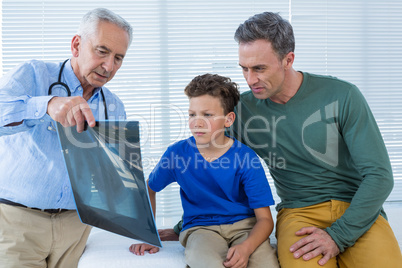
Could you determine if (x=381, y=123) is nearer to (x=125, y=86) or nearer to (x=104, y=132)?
(x=125, y=86)

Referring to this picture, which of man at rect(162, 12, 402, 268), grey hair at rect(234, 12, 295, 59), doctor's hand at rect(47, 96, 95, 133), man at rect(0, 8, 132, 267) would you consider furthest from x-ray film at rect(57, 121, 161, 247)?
grey hair at rect(234, 12, 295, 59)

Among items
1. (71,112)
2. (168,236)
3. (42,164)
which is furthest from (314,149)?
(42,164)

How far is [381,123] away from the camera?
3205mm

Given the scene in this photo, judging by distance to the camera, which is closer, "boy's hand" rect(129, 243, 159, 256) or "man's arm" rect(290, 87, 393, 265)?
"man's arm" rect(290, 87, 393, 265)

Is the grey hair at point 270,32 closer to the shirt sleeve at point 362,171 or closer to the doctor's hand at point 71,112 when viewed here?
the shirt sleeve at point 362,171

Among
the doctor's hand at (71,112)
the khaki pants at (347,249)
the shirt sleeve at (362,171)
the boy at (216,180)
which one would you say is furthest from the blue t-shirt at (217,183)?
the doctor's hand at (71,112)

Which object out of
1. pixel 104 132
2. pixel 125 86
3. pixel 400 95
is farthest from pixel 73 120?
pixel 400 95

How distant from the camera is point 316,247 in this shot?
4.88ft

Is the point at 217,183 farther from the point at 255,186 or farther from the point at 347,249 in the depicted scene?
the point at 347,249

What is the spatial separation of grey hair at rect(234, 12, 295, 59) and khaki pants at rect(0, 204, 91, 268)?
1.06 metres

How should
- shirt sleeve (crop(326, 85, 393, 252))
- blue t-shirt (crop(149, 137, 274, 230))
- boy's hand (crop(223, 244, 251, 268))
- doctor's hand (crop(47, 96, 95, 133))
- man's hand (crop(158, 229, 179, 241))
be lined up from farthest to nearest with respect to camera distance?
man's hand (crop(158, 229, 179, 241))
blue t-shirt (crop(149, 137, 274, 230))
shirt sleeve (crop(326, 85, 393, 252))
boy's hand (crop(223, 244, 251, 268))
doctor's hand (crop(47, 96, 95, 133))

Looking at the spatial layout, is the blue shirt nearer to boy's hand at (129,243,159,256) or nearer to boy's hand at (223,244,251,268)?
boy's hand at (129,243,159,256)

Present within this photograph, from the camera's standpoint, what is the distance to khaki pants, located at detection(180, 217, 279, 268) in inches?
57.0

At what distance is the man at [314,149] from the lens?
1545 millimetres
